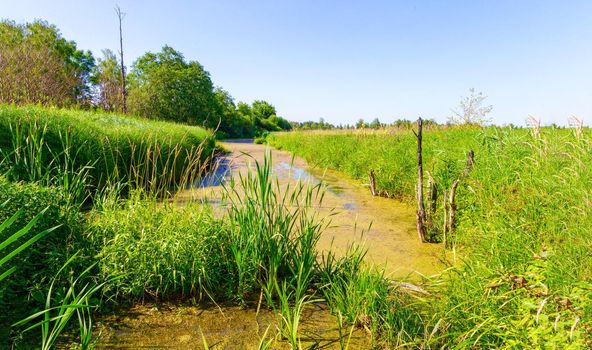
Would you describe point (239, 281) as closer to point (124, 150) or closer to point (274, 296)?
point (274, 296)

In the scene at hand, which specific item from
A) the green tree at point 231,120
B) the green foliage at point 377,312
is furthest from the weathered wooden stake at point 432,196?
the green tree at point 231,120

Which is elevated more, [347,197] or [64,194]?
[64,194]

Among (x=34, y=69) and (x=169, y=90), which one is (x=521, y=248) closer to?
(x=34, y=69)

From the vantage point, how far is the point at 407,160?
637 cm

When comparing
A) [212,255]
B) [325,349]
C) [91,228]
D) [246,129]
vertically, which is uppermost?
[246,129]

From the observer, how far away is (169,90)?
→ 103ft

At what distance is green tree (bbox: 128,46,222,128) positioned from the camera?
29.9 m

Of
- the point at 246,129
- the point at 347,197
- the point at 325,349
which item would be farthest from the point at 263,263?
the point at 246,129

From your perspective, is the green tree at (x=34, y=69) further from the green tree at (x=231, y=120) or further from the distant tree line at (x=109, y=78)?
the green tree at (x=231, y=120)

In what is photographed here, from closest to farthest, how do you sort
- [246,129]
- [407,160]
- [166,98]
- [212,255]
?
[212,255], [407,160], [166,98], [246,129]

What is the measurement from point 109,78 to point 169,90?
8278mm

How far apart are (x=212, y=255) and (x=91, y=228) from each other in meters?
1.00

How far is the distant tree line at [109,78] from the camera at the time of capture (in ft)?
49.5

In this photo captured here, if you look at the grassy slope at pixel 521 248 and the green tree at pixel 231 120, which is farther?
the green tree at pixel 231 120
